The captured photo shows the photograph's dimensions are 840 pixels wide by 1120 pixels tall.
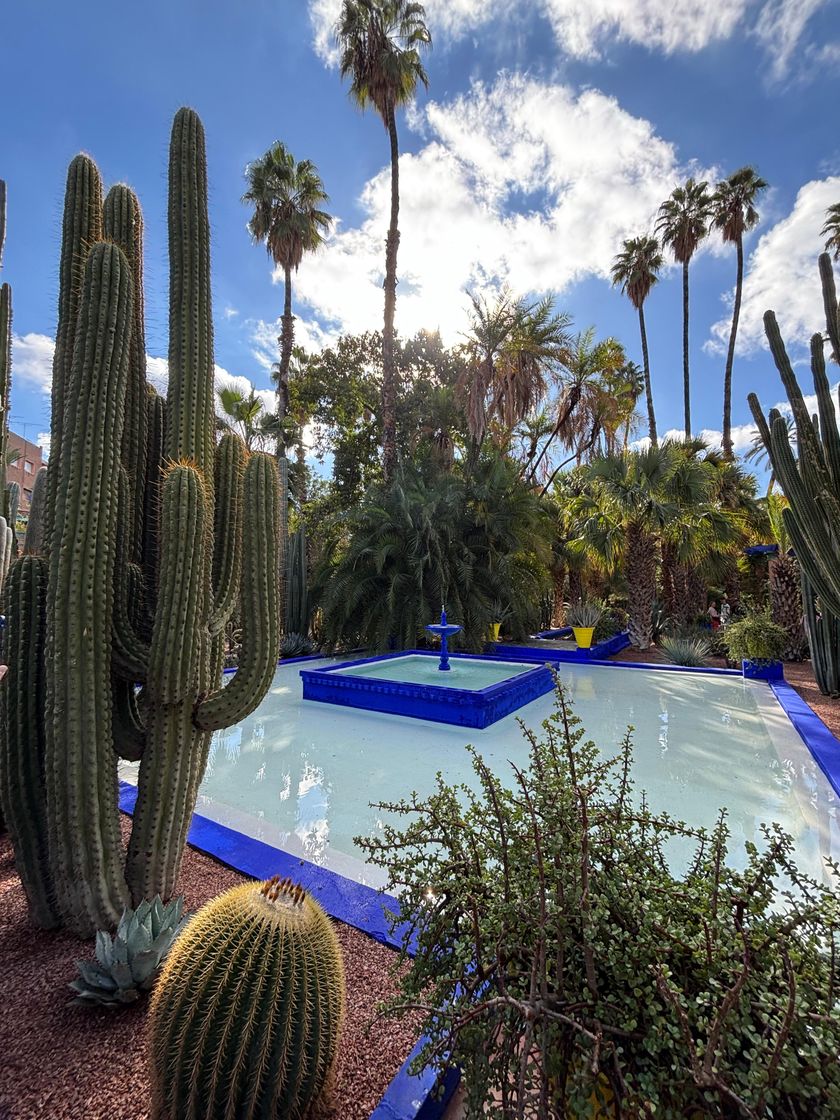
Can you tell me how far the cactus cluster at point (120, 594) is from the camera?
228 cm

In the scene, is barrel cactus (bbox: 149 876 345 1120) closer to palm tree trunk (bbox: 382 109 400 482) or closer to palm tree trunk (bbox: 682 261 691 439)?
palm tree trunk (bbox: 382 109 400 482)

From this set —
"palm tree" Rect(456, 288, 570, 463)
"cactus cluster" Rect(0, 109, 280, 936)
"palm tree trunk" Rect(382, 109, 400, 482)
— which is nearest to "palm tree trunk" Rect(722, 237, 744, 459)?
"palm tree" Rect(456, 288, 570, 463)

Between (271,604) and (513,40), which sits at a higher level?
(513,40)

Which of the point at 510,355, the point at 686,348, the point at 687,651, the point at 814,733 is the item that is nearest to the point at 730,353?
the point at 686,348

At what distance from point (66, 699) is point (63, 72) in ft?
24.5

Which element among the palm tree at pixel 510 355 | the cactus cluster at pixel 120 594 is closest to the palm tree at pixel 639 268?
the palm tree at pixel 510 355

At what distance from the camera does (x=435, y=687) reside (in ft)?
23.6

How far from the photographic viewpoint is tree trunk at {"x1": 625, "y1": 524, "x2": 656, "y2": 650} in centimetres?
1252

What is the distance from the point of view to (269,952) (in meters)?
1.46

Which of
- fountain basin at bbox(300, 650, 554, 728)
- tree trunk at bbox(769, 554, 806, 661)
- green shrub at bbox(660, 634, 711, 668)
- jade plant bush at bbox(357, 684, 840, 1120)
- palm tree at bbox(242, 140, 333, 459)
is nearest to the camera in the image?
jade plant bush at bbox(357, 684, 840, 1120)

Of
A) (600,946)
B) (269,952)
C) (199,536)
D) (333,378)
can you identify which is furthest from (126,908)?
(333,378)

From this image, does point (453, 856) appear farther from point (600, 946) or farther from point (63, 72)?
point (63, 72)

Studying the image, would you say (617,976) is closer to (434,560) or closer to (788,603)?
(434,560)

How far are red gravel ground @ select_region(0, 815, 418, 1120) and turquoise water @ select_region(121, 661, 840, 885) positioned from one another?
Answer: 4.40 ft
